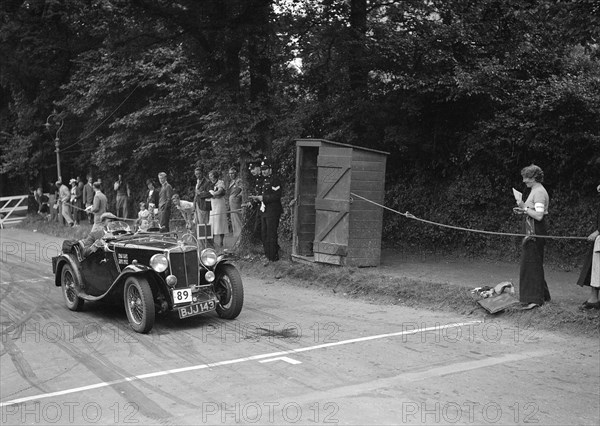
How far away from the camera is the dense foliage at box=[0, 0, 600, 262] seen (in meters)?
13.3

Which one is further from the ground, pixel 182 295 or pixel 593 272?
pixel 593 272

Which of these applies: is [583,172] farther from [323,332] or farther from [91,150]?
[91,150]

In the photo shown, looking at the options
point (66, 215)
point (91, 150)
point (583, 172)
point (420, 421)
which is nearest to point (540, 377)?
point (420, 421)

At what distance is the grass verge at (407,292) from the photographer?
923cm

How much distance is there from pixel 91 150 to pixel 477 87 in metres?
21.5

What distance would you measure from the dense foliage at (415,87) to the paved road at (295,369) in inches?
197

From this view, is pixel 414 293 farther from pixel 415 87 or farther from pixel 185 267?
pixel 415 87

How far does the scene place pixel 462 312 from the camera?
34.1 ft

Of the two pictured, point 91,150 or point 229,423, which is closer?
point 229,423

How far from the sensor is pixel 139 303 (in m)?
9.69

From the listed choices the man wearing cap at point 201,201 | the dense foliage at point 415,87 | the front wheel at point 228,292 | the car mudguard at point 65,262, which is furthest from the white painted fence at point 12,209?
the front wheel at point 228,292

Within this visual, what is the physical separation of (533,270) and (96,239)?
678cm

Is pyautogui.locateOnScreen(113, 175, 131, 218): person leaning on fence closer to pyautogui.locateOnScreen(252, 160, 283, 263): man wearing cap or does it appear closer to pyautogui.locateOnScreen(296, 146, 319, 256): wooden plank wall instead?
pyautogui.locateOnScreen(252, 160, 283, 263): man wearing cap

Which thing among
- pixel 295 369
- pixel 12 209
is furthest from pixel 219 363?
pixel 12 209
